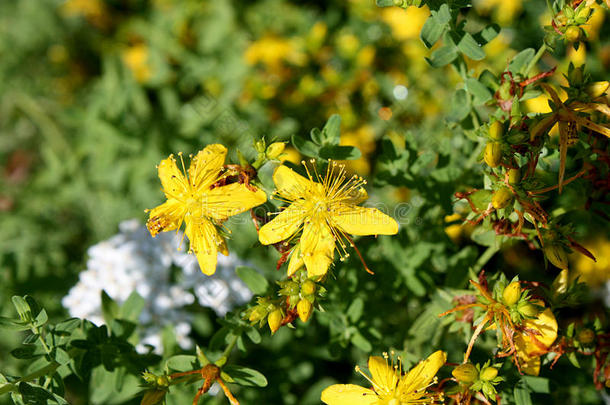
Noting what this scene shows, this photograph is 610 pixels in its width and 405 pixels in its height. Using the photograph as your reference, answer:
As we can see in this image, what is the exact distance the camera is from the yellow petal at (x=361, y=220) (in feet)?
4.59

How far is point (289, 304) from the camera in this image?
4.50ft

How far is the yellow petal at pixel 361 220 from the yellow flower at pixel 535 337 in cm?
47

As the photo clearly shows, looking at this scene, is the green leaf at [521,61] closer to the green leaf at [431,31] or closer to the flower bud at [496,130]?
the green leaf at [431,31]

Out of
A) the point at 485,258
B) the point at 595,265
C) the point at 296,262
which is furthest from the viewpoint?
the point at 595,265

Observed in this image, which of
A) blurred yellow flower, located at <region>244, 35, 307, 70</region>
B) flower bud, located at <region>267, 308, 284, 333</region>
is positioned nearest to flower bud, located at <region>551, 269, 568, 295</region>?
flower bud, located at <region>267, 308, 284, 333</region>

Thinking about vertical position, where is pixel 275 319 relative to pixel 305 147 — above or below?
below

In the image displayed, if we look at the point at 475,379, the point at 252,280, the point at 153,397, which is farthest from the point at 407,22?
the point at 153,397

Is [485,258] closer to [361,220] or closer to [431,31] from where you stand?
[361,220]

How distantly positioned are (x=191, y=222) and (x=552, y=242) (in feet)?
3.55

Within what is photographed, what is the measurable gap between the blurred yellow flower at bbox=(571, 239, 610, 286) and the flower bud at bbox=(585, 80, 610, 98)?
1.11 metres

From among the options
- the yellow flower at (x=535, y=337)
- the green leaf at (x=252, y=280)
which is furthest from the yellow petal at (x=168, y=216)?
the yellow flower at (x=535, y=337)

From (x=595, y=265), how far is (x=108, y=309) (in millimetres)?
2172

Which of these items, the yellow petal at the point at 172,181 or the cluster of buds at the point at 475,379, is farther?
the yellow petal at the point at 172,181

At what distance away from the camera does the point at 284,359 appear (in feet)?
6.95
